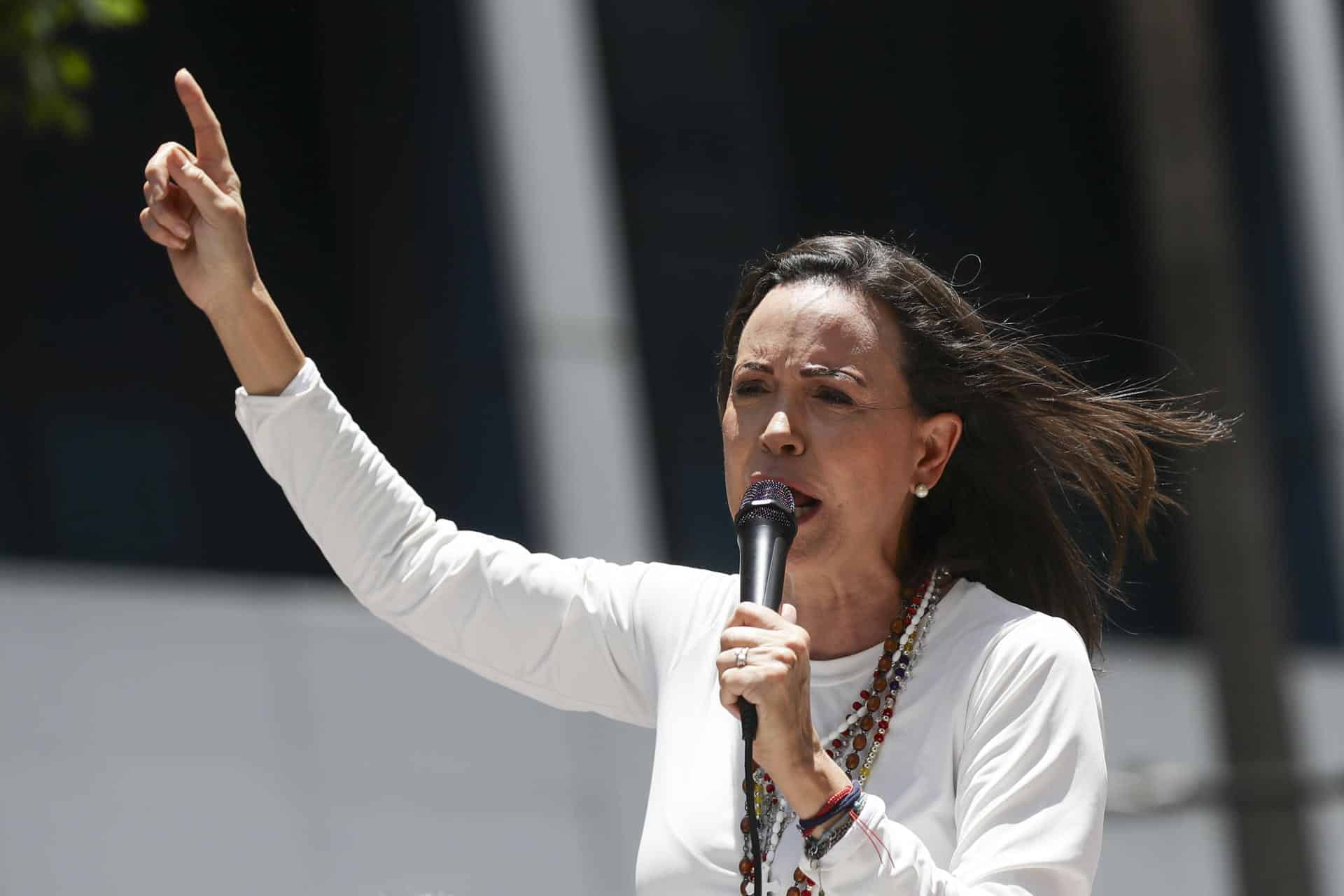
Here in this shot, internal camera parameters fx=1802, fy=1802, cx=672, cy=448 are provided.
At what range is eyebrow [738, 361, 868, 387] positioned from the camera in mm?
2186

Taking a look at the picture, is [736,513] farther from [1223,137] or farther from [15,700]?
[15,700]

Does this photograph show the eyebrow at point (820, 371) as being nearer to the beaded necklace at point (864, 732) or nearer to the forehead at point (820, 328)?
the forehead at point (820, 328)

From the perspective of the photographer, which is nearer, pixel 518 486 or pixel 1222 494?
pixel 1222 494

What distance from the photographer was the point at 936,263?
7.59 m

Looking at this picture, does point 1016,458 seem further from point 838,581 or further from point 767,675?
point 767,675

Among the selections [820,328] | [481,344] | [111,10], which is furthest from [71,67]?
[481,344]

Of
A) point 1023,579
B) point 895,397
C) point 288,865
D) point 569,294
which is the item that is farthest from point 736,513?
point 288,865

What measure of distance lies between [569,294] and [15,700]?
285 cm

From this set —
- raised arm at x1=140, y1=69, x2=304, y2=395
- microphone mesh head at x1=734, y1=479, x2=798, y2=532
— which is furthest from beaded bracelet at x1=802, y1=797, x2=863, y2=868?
raised arm at x1=140, y1=69, x2=304, y2=395

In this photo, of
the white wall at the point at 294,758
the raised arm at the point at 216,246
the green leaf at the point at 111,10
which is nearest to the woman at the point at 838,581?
the raised arm at the point at 216,246

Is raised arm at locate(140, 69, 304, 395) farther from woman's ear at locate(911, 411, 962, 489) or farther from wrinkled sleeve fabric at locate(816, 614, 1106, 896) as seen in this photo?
wrinkled sleeve fabric at locate(816, 614, 1106, 896)

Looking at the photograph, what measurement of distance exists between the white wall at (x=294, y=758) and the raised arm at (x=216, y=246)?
5274mm

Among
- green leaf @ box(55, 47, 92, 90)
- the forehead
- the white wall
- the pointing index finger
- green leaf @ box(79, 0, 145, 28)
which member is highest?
green leaf @ box(79, 0, 145, 28)

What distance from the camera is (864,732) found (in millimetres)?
2207
